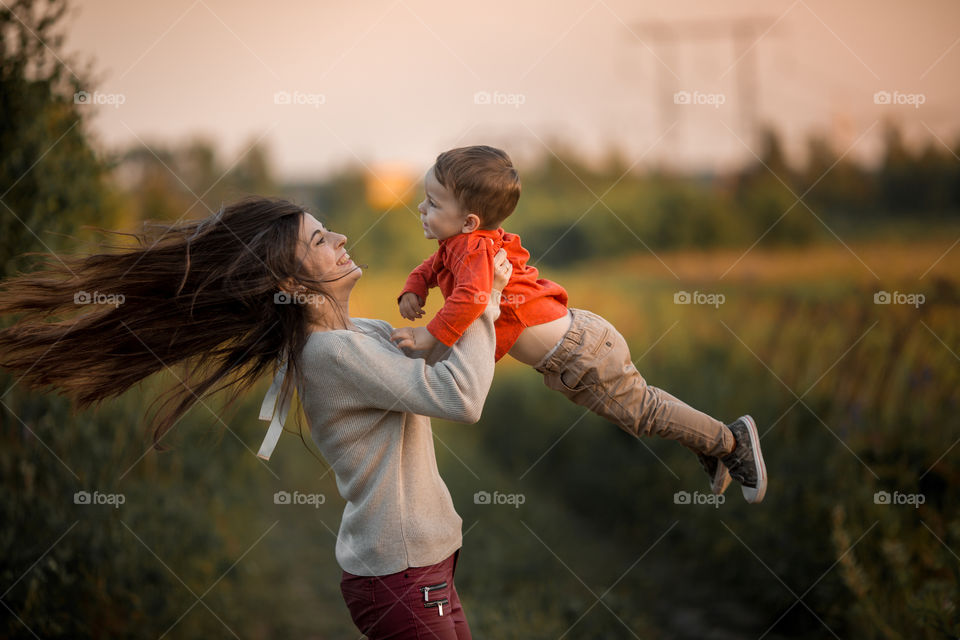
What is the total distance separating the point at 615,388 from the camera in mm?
2871

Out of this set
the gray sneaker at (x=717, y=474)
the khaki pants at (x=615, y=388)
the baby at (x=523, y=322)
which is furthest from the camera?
the gray sneaker at (x=717, y=474)

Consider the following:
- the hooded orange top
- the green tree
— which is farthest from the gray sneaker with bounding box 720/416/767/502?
the green tree

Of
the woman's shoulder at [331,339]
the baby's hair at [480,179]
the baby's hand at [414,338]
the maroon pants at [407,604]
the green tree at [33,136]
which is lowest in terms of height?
the maroon pants at [407,604]

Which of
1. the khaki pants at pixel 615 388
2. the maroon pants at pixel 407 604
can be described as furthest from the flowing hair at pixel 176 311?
the khaki pants at pixel 615 388

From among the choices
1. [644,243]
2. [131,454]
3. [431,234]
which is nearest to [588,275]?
[644,243]

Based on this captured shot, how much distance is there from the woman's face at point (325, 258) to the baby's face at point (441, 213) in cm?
26

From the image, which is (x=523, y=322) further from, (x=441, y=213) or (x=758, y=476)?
(x=758, y=476)

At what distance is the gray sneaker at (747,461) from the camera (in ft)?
9.45

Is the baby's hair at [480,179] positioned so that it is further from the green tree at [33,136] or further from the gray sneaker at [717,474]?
the green tree at [33,136]

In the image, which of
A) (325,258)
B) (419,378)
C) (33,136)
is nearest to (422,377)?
(419,378)

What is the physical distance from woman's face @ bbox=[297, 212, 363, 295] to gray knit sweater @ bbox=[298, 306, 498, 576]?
17 cm

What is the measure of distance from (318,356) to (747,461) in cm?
149

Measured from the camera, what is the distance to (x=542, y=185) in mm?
11547

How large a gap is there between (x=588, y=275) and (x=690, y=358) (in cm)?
312
